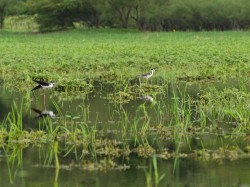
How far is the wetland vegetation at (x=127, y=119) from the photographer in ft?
35.4

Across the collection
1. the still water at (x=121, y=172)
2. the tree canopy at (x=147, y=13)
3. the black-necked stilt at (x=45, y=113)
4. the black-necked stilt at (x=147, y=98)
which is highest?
the still water at (x=121, y=172)

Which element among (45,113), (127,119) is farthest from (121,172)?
(45,113)

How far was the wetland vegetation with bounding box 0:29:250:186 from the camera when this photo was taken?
35.4ft

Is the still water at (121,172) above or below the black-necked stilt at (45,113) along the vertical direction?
above

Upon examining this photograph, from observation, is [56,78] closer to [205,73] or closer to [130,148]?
[205,73]

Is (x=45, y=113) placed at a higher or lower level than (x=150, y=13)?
higher

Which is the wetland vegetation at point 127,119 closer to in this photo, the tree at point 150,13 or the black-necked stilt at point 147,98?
the black-necked stilt at point 147,98

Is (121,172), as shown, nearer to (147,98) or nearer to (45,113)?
(45,113)

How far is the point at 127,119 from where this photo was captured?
12625 millimetres

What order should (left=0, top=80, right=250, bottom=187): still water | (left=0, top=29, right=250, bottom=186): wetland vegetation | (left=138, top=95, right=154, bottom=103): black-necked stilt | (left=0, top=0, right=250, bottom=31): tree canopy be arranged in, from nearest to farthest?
(left=0, top=80, right=250, bottom=187): still water < (left=0, top=29, right=250, bottom=186): wetland vegetation < (left=138, top=95, right=154, bottom=103): black-necked stilt < (left=0, top=0, right=250, bottom=31): tree canopy

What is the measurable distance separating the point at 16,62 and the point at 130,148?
13.8 m

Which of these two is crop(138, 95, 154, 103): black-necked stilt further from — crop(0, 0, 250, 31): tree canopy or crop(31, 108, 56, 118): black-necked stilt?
crop(0, 0, 250, 31): tree canopy

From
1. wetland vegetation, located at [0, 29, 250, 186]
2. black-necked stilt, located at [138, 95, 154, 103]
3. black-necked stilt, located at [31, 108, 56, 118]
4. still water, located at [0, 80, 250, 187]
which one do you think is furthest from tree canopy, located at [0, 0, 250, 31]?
still water, located at [0, 80, 250, 187]

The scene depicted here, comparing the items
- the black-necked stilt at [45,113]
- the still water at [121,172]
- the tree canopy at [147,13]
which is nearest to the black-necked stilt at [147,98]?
the black-necked stilt at [45,113]
